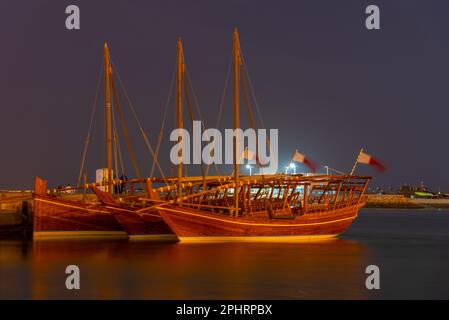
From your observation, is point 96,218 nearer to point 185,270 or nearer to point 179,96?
point 179,96

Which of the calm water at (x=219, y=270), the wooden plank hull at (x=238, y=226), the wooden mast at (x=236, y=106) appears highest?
the wooden mast at (x=236, y=106)

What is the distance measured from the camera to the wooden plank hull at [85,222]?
4716 cm

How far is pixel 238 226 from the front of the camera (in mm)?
43812

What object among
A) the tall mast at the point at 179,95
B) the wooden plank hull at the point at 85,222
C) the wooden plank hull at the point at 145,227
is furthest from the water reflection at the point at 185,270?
the tall mast at the point at 179,95

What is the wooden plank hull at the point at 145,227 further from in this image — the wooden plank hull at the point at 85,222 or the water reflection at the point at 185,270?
the water reflection at the point at 185,270

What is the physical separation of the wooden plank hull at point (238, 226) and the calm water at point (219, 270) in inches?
28.7

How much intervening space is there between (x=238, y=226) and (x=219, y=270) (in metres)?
10.1

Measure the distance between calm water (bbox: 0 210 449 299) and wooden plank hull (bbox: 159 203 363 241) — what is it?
73 centimetres

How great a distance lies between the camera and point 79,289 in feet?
93.8

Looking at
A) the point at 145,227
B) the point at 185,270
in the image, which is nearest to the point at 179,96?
the point at 145,227

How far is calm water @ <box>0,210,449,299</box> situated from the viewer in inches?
1113

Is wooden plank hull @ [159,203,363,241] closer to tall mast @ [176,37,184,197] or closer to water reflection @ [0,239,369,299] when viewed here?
water reflection @ [0,239,369,299]
